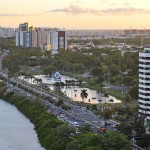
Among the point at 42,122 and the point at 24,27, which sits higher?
the point at 24,27

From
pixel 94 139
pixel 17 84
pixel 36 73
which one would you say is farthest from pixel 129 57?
pixel 94 139

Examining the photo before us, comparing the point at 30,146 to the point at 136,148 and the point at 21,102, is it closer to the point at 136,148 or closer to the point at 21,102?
the point at 136,148

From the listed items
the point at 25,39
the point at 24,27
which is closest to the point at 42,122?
the point at 25,39

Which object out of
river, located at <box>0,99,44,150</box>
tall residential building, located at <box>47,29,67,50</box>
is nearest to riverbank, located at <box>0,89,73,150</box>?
river, located at <box>0,99,44,150</box>

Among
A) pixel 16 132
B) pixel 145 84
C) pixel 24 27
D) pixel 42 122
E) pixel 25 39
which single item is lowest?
pixel 16 132

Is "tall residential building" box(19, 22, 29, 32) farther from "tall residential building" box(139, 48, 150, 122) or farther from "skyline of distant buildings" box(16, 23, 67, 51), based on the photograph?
"tall residential building" box(139, 48, 150, 122)

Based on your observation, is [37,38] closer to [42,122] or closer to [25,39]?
[25,39]

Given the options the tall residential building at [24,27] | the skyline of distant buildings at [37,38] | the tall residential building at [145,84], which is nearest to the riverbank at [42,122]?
the tall residential building at [145,84]

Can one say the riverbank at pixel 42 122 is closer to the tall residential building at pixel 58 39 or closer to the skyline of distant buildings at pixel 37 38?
the tall residential building at pixel 58 39
